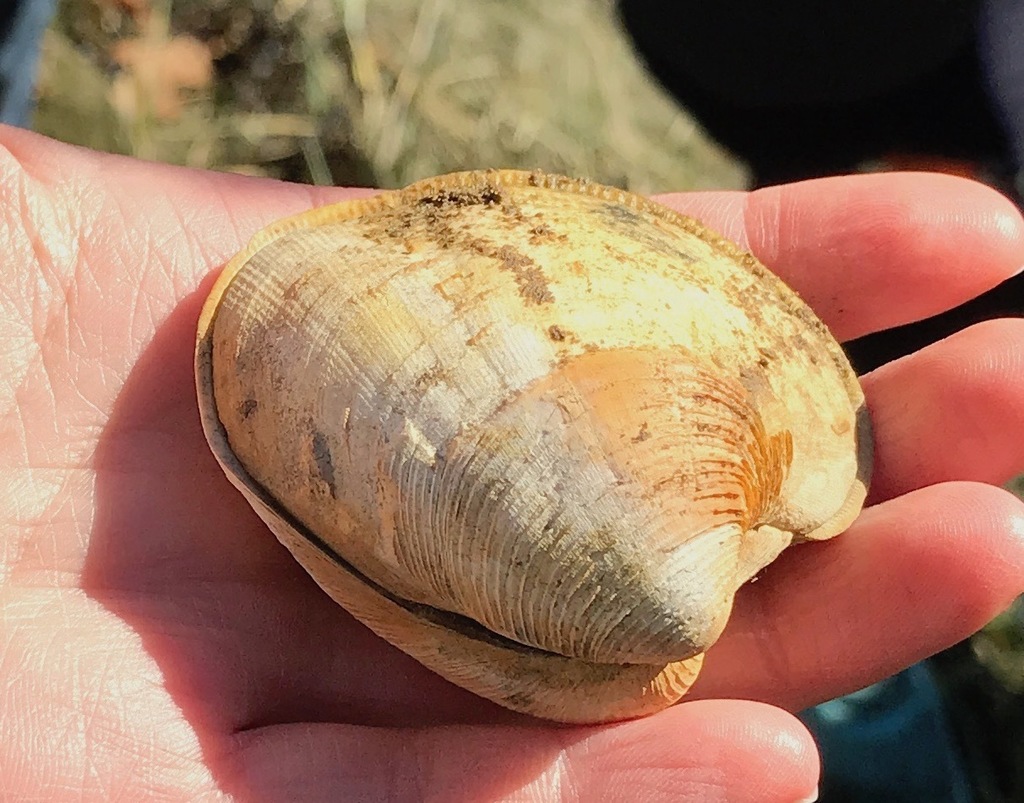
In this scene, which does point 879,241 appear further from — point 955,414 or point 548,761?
point 548,761

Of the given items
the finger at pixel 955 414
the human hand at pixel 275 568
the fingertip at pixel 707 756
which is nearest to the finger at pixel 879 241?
→ the human hand at pixel 275 568

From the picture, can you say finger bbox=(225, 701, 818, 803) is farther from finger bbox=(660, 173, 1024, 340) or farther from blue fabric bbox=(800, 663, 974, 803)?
blue fabric bbox=(800, 663, 974, 803)

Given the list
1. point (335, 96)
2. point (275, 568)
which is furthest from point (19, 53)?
point (275, 568)

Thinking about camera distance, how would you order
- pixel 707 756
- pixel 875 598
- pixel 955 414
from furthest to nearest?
pixel 955 414 → pixel 875 598 → pixel 707 756

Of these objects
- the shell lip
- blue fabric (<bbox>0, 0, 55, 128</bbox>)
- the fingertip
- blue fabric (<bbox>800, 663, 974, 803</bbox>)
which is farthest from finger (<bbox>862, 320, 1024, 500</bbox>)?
blue fabric (<bbox>0, 0, 55, 128</bbox>)

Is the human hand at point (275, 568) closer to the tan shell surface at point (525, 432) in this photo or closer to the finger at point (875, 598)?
the finger at point (875, 598)
